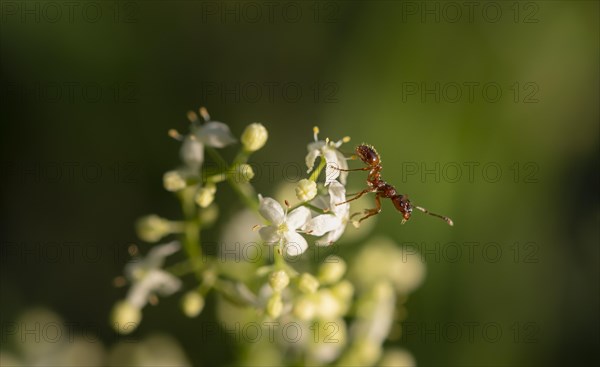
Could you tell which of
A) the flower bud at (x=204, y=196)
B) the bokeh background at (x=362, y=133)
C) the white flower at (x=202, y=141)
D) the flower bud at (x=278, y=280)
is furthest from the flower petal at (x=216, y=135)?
the bokeh background at (x=362, y=133)

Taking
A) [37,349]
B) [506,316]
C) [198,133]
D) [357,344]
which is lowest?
[37,349]

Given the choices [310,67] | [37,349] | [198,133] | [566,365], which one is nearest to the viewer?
[198,133]

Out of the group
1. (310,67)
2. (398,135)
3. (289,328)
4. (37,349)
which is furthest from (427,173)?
(37,349)

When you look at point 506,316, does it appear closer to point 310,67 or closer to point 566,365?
point 566,365
